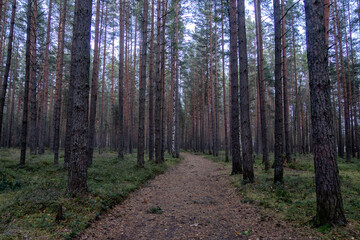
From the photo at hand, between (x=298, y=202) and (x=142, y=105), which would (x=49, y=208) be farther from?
(x=142, y=105)

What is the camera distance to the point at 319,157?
4.22 m

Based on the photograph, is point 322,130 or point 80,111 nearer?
point 322,130

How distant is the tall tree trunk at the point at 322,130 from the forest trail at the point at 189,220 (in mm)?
739

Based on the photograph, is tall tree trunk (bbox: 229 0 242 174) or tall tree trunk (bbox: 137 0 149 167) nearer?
tall tree trunk (bbox: 229 0 242 174)

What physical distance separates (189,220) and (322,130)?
358 centimetres

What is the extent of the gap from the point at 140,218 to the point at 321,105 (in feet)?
16.0

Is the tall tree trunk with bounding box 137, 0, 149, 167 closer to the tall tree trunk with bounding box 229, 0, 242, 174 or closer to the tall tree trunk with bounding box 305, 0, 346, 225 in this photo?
the tall tree trunk with bounding box 229, 0, 242, 174

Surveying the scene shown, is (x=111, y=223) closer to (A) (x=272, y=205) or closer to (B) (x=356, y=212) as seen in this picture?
(A) (x=272, y=205)

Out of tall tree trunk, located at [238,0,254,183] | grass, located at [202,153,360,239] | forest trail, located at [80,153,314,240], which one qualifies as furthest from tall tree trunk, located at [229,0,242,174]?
forest trail, located at [80,153,314,240]

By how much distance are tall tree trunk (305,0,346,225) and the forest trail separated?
2.42ft

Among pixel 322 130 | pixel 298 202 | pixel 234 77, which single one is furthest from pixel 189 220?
pixel 234 77

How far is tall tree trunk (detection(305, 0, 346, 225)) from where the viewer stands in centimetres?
409

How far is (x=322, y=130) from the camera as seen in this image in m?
4.20

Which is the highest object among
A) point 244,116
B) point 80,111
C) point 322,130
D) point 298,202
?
point 244,116
